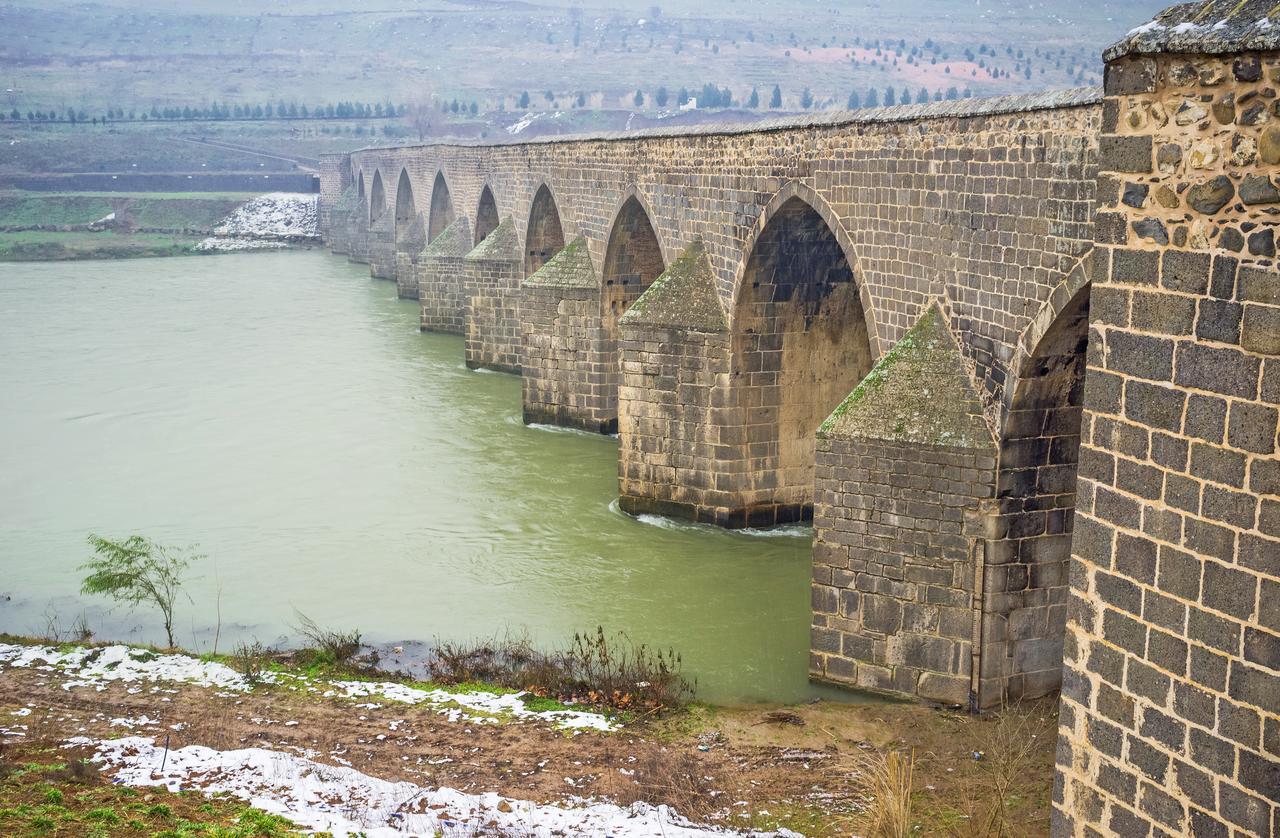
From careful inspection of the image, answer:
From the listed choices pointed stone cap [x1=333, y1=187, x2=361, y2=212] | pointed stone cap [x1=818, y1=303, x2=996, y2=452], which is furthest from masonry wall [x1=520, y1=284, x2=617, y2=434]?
pointed stone cap [x1=333, y1=187, x2=361, y2=212]

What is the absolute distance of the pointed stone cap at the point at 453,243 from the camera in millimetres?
30109

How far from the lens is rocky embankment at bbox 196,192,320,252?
56688 millimetres

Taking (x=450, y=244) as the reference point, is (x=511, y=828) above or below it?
below

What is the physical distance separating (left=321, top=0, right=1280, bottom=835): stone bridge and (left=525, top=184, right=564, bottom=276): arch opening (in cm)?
121

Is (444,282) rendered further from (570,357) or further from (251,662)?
(251,662)

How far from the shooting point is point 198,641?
11.8 meters

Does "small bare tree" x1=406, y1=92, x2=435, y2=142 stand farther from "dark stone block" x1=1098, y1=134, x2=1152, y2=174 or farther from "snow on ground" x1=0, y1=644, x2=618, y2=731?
"dark stone block" x1=1098, y1=134, x2=1152, y2=174

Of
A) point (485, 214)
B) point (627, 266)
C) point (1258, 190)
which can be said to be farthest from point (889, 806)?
point (485, 214)

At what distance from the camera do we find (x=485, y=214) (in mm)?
30062

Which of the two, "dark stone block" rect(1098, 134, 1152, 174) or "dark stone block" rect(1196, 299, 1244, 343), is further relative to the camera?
"dark stone block" rect(1098, 134, 1152, 174)

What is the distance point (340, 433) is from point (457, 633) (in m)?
9.05

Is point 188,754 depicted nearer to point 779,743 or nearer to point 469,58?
point 779,743

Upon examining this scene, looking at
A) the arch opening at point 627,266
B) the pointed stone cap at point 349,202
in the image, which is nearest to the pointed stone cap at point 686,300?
the arch opening at point 627,266

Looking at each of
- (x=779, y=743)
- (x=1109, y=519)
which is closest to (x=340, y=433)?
(x=779, y=743)
